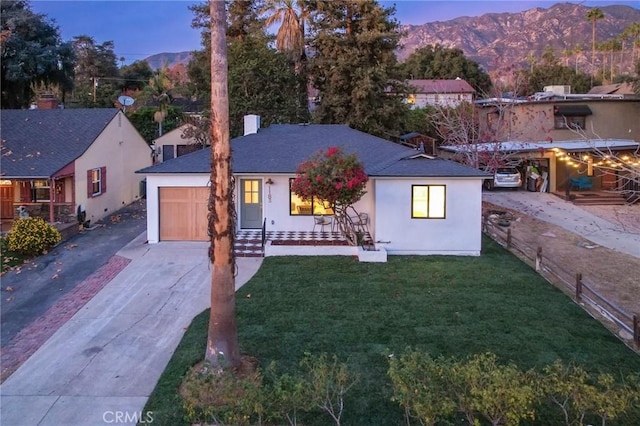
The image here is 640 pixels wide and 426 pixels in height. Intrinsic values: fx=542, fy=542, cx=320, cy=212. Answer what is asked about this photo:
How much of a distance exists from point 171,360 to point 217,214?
2861mm

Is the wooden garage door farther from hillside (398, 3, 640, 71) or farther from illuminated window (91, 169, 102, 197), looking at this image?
hillside (398, 3, 640, 71)

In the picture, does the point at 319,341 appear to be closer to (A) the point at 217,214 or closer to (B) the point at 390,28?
(A) the point at 217,214

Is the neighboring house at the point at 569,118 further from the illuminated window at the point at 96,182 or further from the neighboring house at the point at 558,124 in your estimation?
the illuminated window at the point at 96,182

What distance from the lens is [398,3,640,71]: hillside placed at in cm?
12550

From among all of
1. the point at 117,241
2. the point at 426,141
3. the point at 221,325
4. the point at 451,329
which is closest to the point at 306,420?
the point at 221,325

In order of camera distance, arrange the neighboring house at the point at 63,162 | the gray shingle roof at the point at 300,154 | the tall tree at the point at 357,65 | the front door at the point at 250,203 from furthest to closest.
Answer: the tall tree at the point at 357,65
the neighboring house at the point at 63,162
the front door at the point at 250,203
the gray shingle roof at the point at 300,154

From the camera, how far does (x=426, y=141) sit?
42.4m

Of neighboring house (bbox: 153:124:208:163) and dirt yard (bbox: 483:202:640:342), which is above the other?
neighboring house (bbox: 153:124:208:163)

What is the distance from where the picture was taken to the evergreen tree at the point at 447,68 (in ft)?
212

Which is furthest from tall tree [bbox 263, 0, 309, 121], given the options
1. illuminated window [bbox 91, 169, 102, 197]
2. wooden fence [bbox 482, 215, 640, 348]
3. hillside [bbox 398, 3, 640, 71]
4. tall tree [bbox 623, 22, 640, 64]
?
hillside [bbox 398, 3, 640, 71]

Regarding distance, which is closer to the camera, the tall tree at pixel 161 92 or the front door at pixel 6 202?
the front door at pixel 6 202

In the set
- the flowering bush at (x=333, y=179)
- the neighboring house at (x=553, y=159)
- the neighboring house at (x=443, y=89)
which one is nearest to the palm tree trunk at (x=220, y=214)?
the flowering bush at (x=333, y=179)

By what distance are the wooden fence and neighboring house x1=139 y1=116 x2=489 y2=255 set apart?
182 centimetres

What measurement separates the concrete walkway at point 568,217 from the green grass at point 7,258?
698 inches
